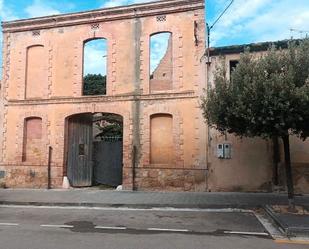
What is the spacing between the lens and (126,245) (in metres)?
8.19

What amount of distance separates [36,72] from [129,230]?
12.9 m

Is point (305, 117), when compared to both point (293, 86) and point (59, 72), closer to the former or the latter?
point (293, 86)

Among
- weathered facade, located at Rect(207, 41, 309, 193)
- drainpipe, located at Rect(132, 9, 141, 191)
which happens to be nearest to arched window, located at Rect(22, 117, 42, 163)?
drainpipe, located at Rect(132, 9, 141, 191)

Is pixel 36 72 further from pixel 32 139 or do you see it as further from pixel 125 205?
pixel 125 205

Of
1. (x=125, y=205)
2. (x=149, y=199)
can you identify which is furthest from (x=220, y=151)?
(x=125, y=205)

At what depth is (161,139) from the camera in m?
18.4

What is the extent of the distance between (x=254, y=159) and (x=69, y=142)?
870cm

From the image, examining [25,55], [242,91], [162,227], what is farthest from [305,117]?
[25,55]

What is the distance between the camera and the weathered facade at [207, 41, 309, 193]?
16.2 metres

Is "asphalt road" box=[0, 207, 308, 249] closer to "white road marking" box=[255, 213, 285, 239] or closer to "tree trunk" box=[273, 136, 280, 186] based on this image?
"white road marking" box=[255, 213, 285, 239]

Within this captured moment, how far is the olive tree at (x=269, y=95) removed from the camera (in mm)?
10891

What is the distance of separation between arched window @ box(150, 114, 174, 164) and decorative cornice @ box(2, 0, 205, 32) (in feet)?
15.4

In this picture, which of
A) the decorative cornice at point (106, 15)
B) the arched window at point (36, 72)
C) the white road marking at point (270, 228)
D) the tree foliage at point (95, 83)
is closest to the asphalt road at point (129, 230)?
the white road marking at point (270, 228)

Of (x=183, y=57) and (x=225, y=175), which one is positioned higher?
(x=183, y=57)
